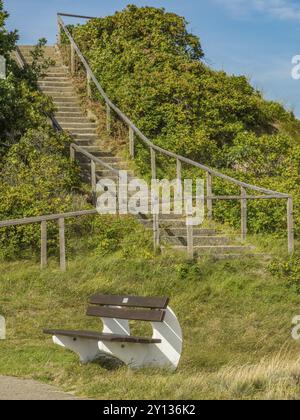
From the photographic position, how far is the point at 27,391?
885cm

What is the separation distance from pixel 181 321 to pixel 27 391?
5.01 m

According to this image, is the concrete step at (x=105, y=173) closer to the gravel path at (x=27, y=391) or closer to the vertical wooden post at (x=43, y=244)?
the vertical wooden post at (x=43, y=244)

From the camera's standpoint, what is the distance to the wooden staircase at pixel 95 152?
16.9 m

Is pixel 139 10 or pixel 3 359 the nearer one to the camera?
pixel 3 359

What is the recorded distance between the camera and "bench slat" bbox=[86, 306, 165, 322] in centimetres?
1003

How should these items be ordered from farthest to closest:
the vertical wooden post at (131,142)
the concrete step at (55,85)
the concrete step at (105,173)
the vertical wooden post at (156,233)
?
the concrete step at (55,85), the vertical wooden post at (131,142), the concrete step at (105,173), the vertical wooden post at (156,233)

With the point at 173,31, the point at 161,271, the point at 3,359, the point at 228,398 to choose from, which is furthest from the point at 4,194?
the point at 173,31

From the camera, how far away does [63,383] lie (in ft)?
30.8

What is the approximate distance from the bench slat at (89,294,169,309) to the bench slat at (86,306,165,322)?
0.08m

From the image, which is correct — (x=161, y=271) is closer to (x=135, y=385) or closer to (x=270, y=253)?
(x=270, y=253)

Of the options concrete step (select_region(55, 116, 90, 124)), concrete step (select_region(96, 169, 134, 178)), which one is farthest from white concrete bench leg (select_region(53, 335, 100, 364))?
concrete step (select_region(55, 116, 90, 124))

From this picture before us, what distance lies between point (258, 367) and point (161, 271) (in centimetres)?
588

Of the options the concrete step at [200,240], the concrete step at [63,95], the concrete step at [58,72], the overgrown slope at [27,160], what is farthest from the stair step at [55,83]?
the concrete step at [200,240]

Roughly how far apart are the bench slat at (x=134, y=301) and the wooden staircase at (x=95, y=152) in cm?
546
